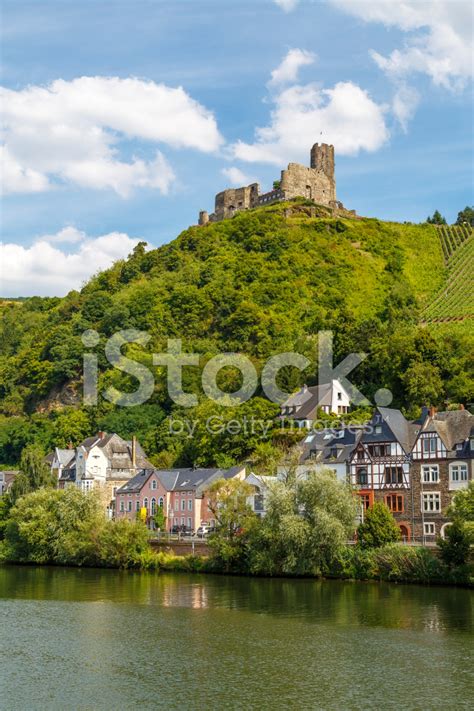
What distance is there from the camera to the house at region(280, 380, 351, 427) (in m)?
78.8

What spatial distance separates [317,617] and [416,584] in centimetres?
1069

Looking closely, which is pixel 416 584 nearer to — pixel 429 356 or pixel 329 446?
pixel 329 446

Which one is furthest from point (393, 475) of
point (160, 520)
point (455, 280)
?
point (455, 280)

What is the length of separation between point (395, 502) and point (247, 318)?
5636cm

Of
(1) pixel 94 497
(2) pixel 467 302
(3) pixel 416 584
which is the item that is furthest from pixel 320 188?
(3) pixel 416 584

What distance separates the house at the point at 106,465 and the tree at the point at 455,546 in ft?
134

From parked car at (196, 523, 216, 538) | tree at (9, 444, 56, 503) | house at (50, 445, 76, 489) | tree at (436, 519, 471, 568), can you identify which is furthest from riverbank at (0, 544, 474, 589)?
house at (50, 445, 76, 489)

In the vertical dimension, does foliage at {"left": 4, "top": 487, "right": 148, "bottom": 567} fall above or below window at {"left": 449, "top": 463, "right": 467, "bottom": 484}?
below

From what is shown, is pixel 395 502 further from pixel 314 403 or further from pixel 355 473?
pixel 314 403

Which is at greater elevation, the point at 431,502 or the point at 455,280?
the point at 455,280

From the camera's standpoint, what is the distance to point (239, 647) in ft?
113

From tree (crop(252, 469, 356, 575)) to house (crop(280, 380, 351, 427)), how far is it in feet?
82.4

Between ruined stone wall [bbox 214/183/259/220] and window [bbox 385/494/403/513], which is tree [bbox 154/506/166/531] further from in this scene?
ruined stone wall [bbox 214/183/259/220]

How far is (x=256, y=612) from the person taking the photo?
41625mm
